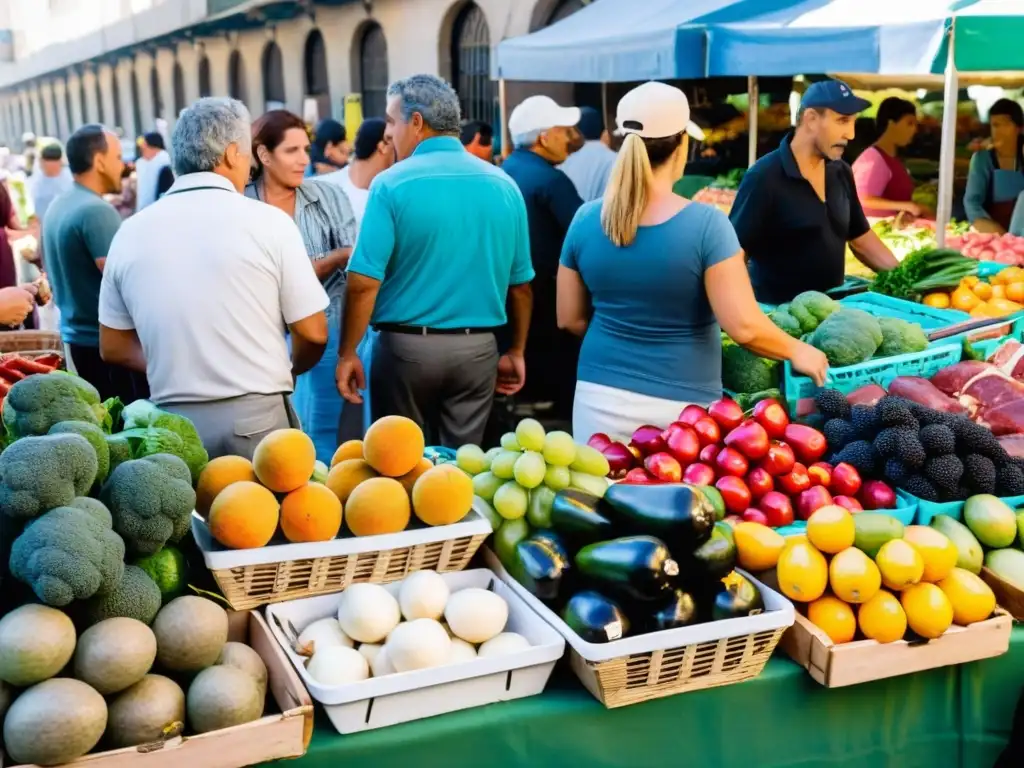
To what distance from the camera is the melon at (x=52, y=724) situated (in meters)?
1.68

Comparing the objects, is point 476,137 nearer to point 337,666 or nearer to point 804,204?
point 804,204

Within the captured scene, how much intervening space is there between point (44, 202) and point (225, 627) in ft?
32.4

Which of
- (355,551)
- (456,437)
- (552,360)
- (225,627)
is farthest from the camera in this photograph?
(552,360)

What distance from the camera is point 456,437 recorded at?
4414 millimetres

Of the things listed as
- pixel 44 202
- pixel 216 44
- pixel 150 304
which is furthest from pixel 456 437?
pixel 216 44

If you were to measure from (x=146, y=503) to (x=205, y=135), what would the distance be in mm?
1572

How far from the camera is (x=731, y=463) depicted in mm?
2797

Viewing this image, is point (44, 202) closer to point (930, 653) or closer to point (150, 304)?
point (150, 304)

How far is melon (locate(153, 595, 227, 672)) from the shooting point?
1882 millimetres

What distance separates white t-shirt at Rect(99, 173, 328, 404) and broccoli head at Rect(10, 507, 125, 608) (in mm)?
1394

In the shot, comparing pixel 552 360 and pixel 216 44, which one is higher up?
pixel 216 44

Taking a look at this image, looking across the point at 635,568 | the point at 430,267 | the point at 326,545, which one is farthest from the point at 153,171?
the point at 635,568

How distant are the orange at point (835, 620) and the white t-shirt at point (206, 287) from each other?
5.82ft

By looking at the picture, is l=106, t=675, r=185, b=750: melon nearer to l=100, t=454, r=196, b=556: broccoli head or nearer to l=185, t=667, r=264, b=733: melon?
l=185, t=667, r=264, b=733: melon
